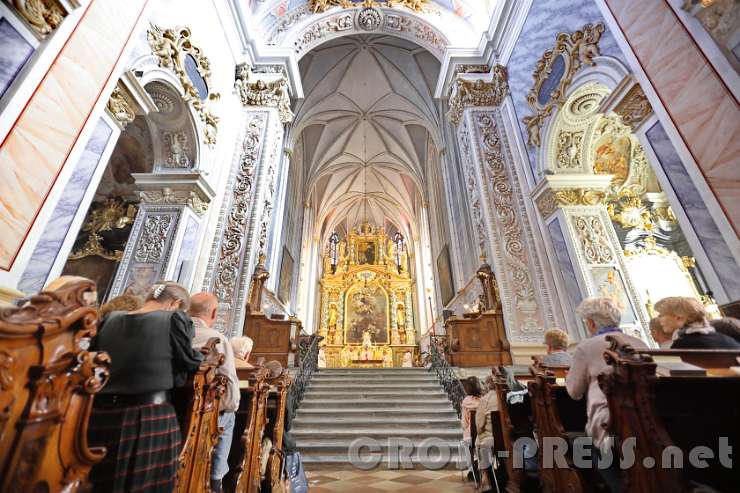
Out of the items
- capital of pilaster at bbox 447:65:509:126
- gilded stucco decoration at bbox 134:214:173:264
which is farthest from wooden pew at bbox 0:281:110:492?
capital of pilaster at bbox 447:65:509:126

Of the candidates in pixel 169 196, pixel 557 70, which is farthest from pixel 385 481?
pixel 557 70

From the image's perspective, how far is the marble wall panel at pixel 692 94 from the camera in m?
2.35

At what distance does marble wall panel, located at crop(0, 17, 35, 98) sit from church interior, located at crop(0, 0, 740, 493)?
0.02 m

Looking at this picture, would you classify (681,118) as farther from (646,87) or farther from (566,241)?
(566,241)

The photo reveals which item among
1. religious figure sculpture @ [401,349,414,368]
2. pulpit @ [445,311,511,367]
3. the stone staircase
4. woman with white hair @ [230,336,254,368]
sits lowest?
the stone staircase

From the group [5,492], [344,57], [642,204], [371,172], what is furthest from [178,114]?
[371,172]

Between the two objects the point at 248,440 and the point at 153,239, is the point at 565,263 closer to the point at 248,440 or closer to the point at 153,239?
the point at 248,440

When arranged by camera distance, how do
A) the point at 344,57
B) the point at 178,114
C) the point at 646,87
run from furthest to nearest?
the point at 344,57 < the point at 178,114 < the point at 646,87

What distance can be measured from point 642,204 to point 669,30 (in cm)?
666

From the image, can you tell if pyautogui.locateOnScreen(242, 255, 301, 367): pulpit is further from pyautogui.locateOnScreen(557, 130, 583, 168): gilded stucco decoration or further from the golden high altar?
the golden high altar

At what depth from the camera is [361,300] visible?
57.6ft

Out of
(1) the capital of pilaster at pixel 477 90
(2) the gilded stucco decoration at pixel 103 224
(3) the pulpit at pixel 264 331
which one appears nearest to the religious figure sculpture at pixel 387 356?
(3) the pulpit at pixel 264 331

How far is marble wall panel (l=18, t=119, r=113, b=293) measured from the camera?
97.9 inches

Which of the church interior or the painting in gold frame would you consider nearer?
the church interior
